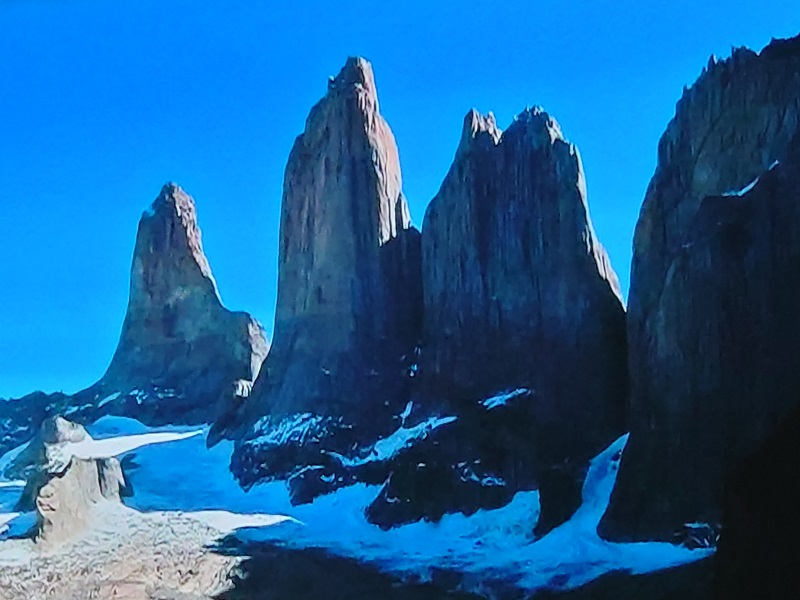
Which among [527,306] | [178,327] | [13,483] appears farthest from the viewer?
[178,327]

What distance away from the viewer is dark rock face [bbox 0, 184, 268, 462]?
386ft

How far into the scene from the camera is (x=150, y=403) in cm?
11738

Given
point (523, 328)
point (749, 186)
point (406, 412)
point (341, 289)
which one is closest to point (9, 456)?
point (341, 289)

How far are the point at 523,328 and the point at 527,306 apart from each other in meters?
1.54

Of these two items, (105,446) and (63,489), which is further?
(105,446)

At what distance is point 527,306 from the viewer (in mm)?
81125

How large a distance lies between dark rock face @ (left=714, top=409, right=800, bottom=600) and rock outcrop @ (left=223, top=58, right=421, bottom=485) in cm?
7602

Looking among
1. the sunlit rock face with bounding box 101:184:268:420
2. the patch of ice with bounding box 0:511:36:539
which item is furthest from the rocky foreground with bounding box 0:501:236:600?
the sunlit rock face with bounding box 101:184:268:420

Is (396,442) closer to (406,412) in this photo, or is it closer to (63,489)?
(406,412)

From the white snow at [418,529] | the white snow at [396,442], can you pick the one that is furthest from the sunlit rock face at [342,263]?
the white snow at [418,529]

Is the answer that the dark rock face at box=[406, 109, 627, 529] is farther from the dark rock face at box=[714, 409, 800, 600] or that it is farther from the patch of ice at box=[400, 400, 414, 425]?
the dark rock face at box=[714, 409, 800, 600]

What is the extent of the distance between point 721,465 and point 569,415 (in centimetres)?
1491

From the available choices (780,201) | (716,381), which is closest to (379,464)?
(716,381)

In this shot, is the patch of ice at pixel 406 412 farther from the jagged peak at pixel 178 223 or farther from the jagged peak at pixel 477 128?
the jagged peak at pixel 178 223
